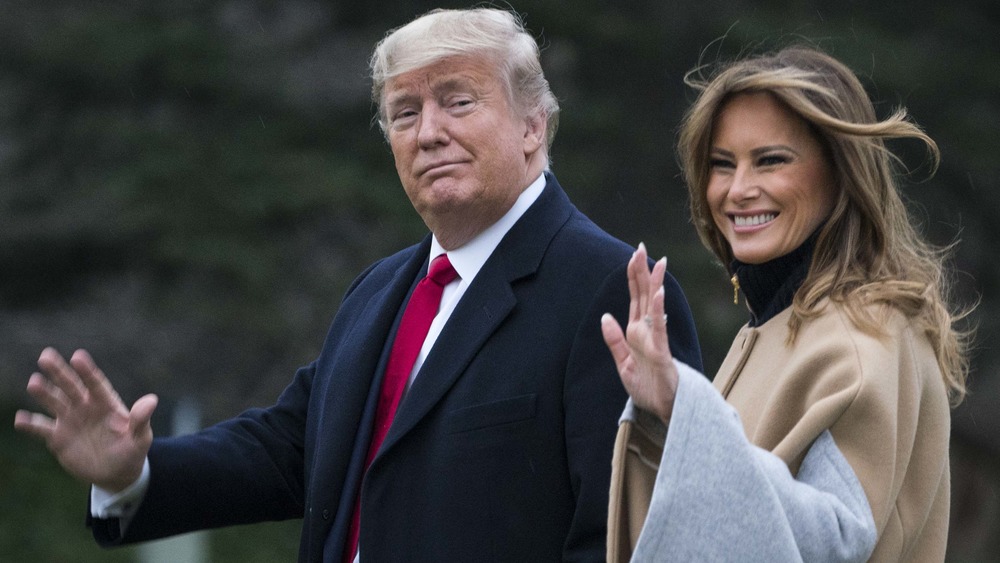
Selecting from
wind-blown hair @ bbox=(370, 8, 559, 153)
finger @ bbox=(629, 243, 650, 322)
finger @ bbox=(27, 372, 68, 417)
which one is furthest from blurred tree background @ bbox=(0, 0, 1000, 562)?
finger @ bbox=(629, 243, 650, 322)

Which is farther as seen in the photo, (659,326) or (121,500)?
Result: (121,500)

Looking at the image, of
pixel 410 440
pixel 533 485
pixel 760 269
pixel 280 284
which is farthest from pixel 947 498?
pixel 280 284

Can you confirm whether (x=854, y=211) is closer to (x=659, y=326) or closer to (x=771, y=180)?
(x=771, y=180)

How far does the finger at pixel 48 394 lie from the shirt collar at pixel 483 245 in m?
0.89

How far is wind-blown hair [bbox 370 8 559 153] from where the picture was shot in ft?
10.7

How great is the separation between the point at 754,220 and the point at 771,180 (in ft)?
0.30

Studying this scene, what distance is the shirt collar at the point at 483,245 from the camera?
3287mm

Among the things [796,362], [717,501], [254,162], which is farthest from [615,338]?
[254,162]

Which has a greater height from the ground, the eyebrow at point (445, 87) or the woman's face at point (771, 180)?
the eyebrow at point (445, 87)

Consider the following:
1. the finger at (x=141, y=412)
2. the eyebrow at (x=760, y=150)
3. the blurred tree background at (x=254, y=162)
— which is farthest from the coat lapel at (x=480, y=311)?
the blurred tree background at (x=254, y=162)

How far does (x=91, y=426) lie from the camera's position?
3.29 metres

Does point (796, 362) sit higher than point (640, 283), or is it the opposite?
point (640, 283)

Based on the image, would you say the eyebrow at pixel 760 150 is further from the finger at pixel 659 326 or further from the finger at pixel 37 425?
the finger at pixel 37 425

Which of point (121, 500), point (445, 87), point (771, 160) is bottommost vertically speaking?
point (121, 500)
